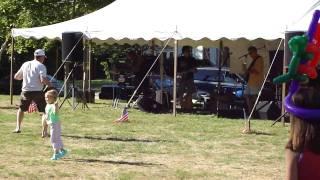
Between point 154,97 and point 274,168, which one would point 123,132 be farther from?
point 154,97

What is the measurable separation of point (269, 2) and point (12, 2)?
15312 mm

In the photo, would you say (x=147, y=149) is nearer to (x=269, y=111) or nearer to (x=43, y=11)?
(x=269, y=111)

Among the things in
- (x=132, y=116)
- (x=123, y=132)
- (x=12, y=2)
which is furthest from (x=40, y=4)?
(x=123, y=132)

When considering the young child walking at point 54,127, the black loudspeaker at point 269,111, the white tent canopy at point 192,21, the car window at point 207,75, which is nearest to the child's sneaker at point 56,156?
the young child walking at point 54,127

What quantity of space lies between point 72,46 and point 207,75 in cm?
589

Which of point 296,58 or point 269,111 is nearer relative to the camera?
point 296,58

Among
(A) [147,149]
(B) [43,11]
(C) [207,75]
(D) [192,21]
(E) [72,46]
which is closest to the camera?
(A) [147,149]

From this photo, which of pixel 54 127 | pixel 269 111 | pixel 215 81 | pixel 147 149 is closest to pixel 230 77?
pixel 215 81

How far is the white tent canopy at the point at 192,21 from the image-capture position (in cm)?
1460

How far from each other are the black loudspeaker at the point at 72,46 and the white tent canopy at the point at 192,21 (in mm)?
319

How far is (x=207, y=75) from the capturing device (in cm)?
2075

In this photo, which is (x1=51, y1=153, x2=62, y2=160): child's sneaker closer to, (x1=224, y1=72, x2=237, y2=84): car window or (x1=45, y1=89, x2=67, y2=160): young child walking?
(x1=45, y1=89, x2=67, y2=160): young child walking

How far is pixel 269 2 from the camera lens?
15734mm

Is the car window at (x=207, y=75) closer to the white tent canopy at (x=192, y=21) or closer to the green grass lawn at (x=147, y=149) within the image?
the white tent canopy at (x=192, y=21)
